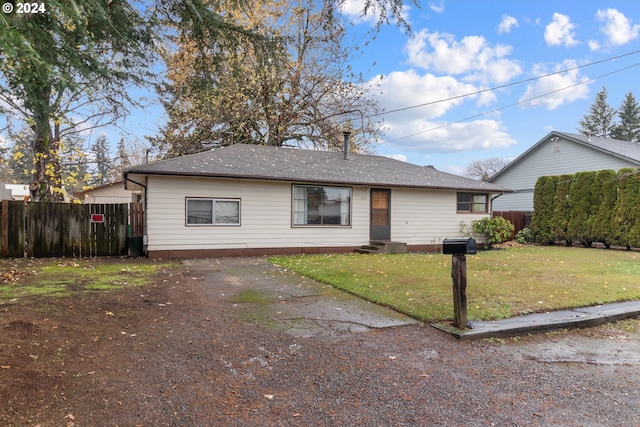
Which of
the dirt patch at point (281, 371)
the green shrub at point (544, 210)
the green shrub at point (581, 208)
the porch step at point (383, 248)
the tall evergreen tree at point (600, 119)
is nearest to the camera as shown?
the dirt patch at point (281, 371)

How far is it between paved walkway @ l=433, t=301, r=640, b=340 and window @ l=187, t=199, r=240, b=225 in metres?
8.50

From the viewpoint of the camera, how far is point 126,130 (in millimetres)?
10266

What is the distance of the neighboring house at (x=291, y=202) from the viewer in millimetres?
11039

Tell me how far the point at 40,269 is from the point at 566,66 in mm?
16391

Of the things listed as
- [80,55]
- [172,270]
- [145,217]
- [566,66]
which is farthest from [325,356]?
[566,66]

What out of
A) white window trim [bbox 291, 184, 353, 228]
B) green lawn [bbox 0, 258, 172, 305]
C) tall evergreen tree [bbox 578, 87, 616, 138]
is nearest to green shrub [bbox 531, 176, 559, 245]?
white window trim [bbox 291, 184, 353, 228]

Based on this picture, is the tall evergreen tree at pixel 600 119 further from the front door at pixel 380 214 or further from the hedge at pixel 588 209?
the front door at pixel 380 214

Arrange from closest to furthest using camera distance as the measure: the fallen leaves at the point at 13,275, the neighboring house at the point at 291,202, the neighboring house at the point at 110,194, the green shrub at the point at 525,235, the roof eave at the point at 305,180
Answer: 1. the fallen leaves at the point at 13,275
2. the roof eave at the point at 305,180
3. the neighboring house at the point at 291,202
4. the green shrub at the point at 525,235
5. the neighboring house at the point at 110,194

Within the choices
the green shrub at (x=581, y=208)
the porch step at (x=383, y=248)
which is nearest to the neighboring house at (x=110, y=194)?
the porch step at (x=383, y=248)

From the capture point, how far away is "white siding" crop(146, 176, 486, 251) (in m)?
11.0

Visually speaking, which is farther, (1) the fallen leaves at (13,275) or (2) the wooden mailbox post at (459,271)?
(1) the fallen leaves at (13,275)

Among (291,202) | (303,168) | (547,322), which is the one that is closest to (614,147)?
(303,168)

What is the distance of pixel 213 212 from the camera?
1155 centimetres

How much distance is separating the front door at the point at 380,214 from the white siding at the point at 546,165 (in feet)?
43.6
